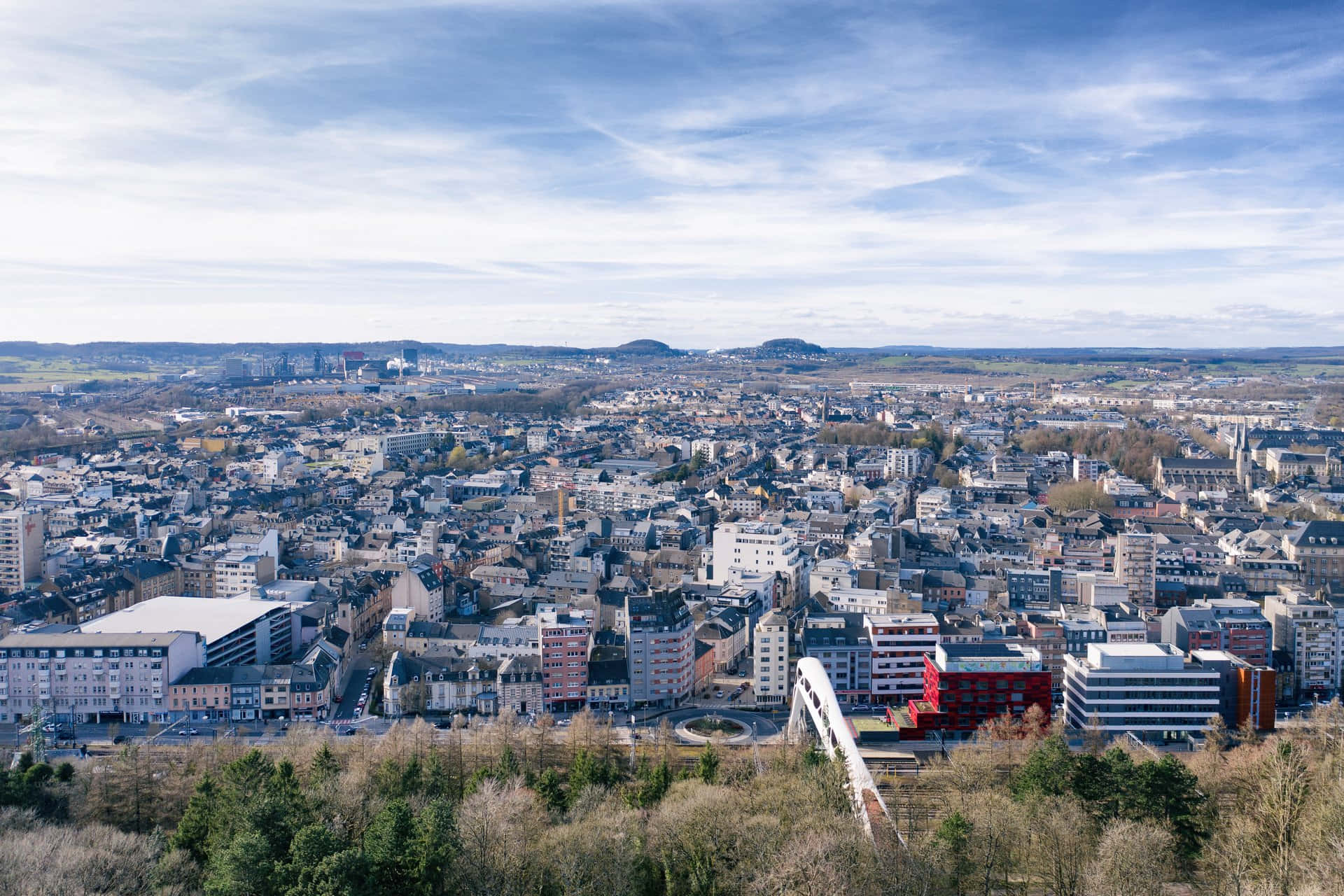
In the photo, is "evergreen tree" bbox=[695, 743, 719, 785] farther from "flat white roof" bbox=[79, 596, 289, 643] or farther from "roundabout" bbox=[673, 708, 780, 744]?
"flat white roof" bbox=[79, 596, 289, 643]

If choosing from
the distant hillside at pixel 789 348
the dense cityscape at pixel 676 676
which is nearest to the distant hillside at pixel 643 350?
the distant hillside at pixel 789 348

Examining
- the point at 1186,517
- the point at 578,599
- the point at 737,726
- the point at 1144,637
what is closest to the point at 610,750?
the point at 737,726

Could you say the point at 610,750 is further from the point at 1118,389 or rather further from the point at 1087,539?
the point at 1118,389

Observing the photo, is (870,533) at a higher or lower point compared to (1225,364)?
lower

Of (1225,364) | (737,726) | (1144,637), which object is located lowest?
(737,726)

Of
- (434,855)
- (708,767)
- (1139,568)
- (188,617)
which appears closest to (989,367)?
(1139,568)

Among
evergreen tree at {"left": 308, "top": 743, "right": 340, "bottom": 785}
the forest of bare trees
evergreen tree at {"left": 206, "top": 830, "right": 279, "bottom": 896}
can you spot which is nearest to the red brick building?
the forest of bare trees

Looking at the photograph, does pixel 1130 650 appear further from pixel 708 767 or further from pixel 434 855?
pixel 434 855
